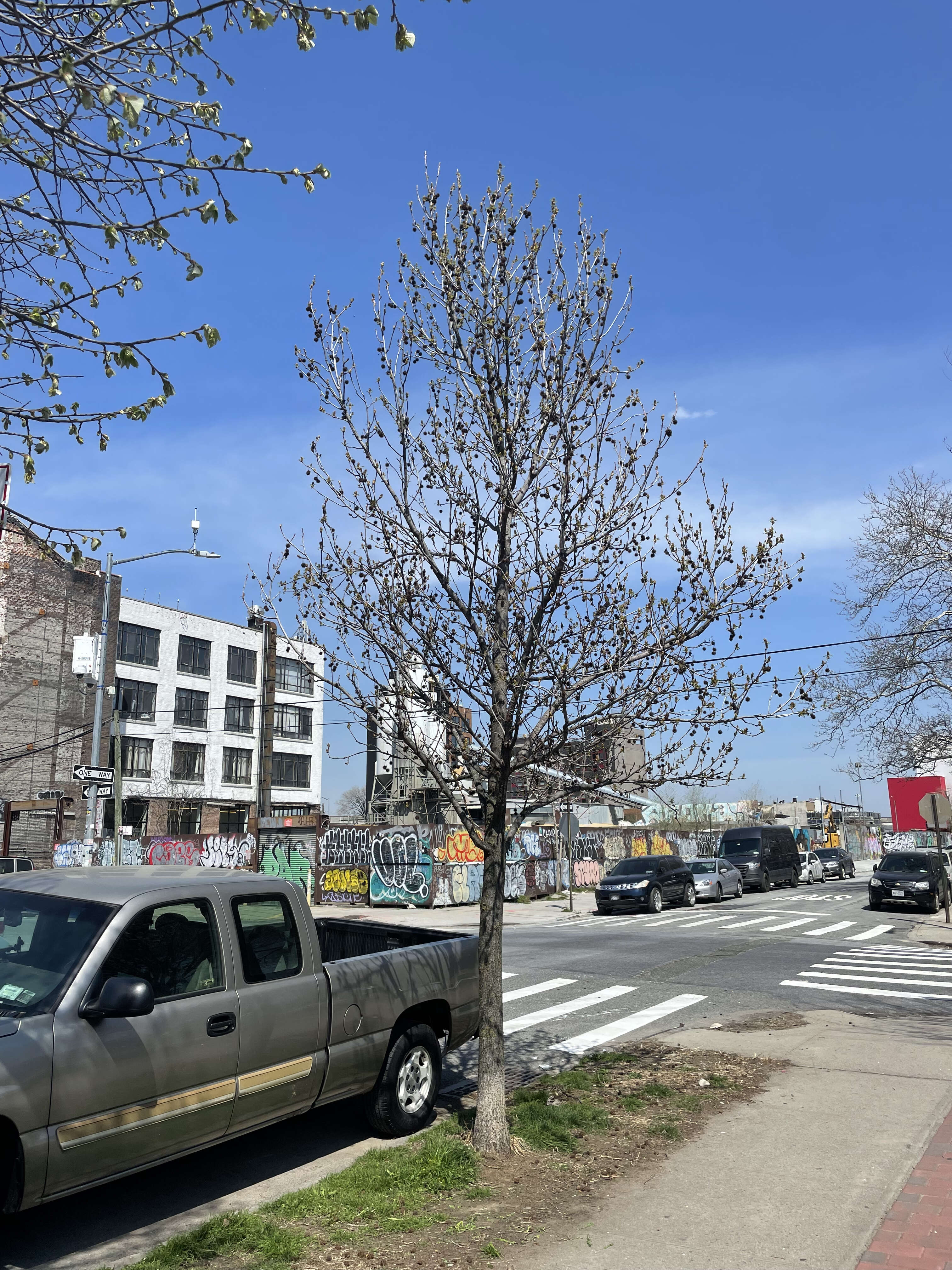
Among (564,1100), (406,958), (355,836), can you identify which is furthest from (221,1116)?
(355,836)

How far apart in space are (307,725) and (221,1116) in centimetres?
5606

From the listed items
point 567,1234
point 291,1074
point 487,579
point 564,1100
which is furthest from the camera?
point 564,1100

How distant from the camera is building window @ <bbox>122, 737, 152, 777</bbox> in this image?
163 ft

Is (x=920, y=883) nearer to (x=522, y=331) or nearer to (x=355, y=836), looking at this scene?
(x=355, y=836)

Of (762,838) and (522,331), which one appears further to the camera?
(762,838)

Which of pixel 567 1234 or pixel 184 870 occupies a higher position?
pixel 184 870

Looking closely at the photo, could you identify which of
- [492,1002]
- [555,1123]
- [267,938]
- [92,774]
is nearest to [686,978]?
[555,1123]

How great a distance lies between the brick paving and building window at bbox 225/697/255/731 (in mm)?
53089

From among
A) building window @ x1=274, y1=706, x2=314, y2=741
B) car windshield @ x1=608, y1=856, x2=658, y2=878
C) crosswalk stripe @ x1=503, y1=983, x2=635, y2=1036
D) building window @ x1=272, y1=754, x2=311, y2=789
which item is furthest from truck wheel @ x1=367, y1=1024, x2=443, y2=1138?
building window @ x1=272, y1=754, x2=311, y2=789

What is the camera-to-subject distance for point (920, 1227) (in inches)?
177

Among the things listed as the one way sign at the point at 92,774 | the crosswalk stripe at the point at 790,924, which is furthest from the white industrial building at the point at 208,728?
the crosswalk stripe at the point at 790,924

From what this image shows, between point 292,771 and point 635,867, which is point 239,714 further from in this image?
point 635,867

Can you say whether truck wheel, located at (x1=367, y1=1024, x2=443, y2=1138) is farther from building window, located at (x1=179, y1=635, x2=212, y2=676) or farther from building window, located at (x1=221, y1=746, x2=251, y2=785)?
building window, located at (x1=221, y1=746, x2=251, y2=785)

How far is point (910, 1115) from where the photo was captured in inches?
251
